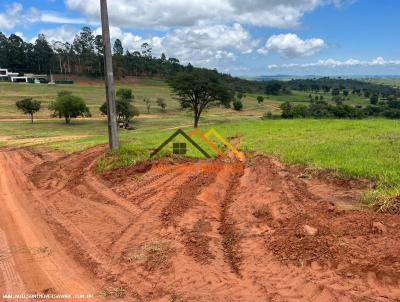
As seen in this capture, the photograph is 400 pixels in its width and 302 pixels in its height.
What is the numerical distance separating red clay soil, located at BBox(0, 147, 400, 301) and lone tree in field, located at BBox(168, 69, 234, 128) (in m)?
32.5

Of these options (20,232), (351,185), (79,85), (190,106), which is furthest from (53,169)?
(79,85)

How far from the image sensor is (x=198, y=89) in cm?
4172

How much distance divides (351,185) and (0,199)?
756cm

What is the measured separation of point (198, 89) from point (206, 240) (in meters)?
36.6

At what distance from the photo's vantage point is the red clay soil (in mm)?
4582

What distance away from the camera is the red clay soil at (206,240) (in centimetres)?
458

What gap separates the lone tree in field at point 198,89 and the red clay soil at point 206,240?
32.5 metres

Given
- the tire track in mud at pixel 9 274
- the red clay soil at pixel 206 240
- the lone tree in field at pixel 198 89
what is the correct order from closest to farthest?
the red clay soil at pixel 206 240
the tire track in mud at pixel 9 274
the lone tree in field at pixel 198 89

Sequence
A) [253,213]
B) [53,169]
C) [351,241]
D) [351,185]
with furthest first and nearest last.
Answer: [53,169] → [351,185] → [253,213] → [351,241]

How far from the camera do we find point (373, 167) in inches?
307

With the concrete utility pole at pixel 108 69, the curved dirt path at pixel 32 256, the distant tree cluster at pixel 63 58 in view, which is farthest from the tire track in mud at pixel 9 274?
the distant tree cluster at pixel 63 58

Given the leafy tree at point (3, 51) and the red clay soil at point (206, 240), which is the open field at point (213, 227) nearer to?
the red clay soil at point (206, 240)

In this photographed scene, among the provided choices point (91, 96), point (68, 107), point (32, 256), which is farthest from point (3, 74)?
point (32, 256)

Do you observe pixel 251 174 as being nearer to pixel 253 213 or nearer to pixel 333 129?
pixel 253 213
